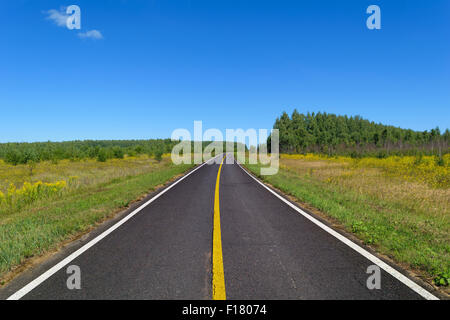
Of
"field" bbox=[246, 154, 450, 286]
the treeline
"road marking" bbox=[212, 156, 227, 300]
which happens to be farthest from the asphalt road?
the treeline

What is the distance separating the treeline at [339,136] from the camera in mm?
73812

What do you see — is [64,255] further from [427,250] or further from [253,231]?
[427,250]

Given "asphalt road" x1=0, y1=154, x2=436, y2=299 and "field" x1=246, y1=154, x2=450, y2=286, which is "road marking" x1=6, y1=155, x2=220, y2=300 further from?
"field" x1=246, y1=154, x2=450, y2=286

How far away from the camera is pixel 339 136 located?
92062 millimetres

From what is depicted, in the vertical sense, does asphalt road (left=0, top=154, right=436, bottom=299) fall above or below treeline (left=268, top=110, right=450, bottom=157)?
below

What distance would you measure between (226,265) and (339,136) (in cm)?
10095

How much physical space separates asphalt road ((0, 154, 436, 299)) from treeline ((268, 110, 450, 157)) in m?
61.0

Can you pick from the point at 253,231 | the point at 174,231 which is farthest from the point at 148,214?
the point at 253,231

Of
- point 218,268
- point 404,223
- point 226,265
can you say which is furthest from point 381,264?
point 404,223

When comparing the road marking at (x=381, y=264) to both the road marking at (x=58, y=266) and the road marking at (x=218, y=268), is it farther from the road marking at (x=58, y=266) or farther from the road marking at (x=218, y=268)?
the road marking at (x=58, y=266)

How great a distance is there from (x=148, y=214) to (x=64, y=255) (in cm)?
284

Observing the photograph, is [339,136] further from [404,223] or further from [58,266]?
[58,266]

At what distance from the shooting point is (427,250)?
4.05 m

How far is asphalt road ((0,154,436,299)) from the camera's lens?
9.42 feet
